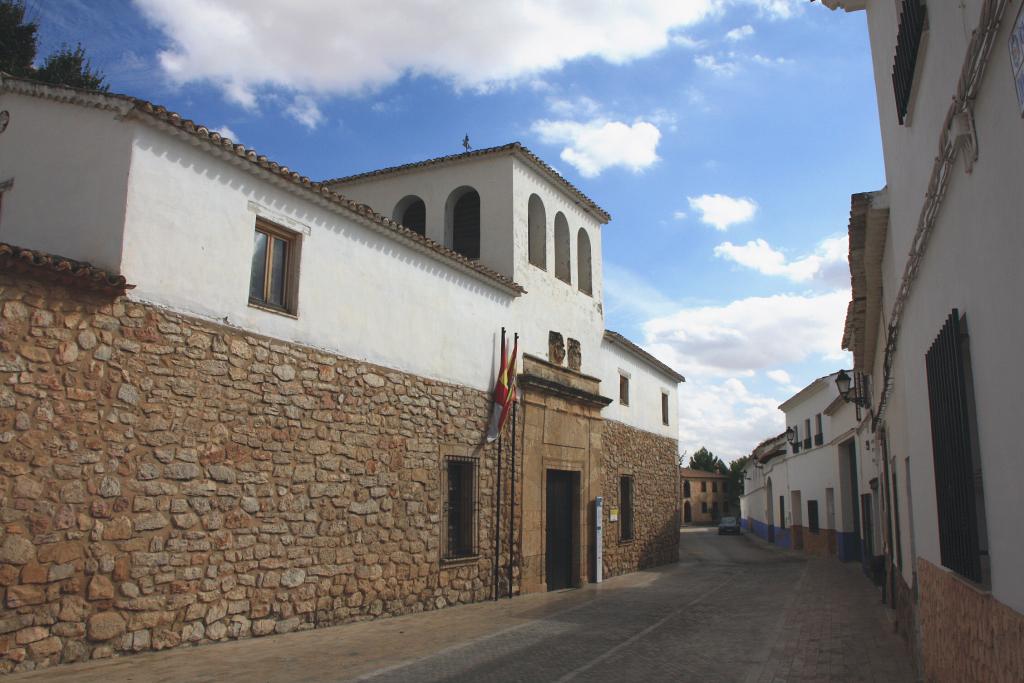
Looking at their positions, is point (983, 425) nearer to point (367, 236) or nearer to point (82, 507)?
point (82, 507)

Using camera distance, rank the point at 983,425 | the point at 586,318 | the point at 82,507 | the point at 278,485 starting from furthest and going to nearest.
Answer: the point at 586,318 → the point at 278,485 → the point at 82,507 → the point at 983,425

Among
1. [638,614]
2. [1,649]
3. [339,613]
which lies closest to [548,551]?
[638,614]

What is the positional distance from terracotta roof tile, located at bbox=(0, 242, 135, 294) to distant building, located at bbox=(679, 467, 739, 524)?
69.4 metres

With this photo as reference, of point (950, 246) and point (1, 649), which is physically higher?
point (950, 246)

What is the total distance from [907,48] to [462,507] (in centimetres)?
940

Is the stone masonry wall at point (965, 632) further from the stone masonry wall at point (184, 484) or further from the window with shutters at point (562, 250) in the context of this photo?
the window with shutters at point (562, 250)

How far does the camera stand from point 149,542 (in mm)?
7578

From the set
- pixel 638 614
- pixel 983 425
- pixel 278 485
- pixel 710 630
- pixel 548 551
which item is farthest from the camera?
pixel 548 551

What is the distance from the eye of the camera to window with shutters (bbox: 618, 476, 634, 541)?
1947 centimetres

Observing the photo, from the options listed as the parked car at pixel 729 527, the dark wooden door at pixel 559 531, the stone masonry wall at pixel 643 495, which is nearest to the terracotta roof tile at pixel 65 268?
the dark wooden door at pixel 559 531

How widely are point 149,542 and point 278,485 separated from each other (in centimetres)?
175

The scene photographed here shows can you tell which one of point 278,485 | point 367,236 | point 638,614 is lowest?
point 638,614

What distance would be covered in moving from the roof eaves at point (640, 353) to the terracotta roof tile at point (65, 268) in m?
12.5

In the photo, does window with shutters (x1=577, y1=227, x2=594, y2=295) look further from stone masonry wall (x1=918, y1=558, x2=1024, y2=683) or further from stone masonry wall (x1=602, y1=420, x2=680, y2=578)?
stone masonry wall (x1=918, y1=558, x2=1024, y2=683)
